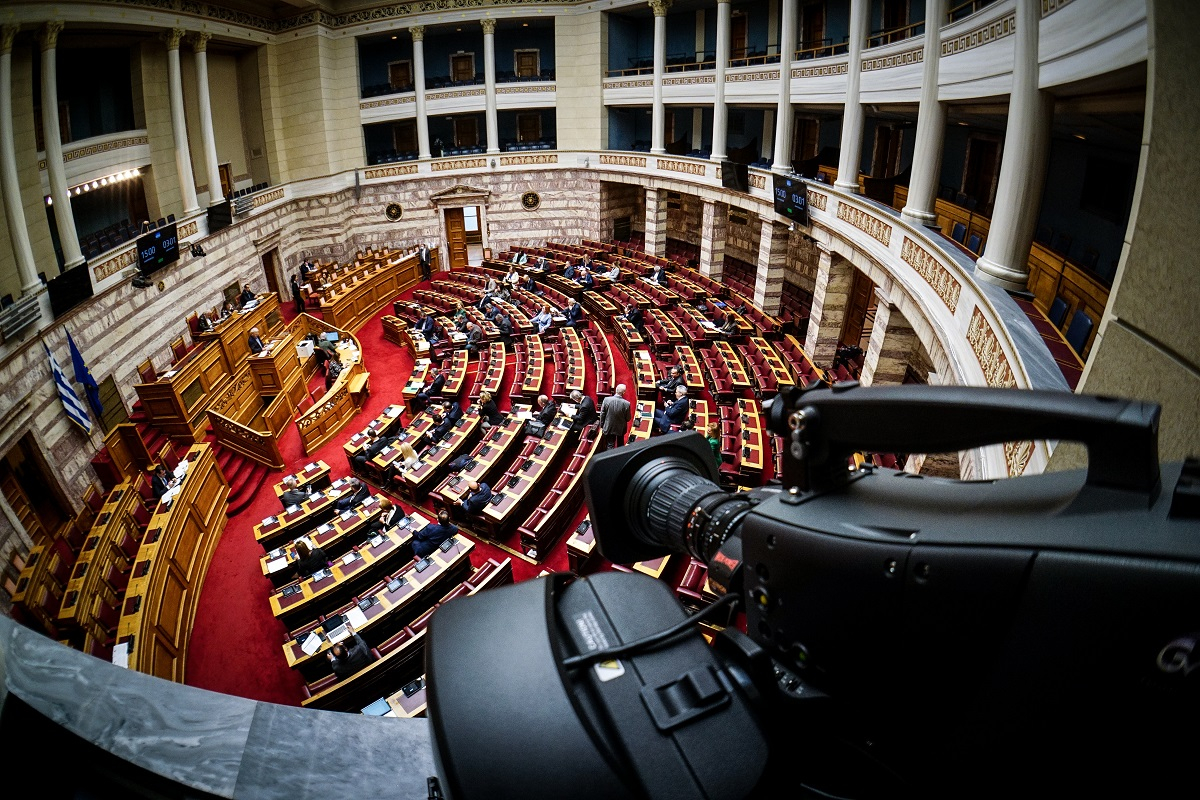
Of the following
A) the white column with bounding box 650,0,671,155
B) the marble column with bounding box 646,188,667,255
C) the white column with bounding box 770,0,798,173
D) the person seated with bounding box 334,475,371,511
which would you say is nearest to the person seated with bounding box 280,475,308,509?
the person seated with bounding box 334,475,371,511

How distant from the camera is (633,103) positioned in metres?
20.8

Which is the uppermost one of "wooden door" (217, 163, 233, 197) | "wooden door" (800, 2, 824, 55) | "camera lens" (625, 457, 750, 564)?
"wooden door" (800, 2, 824, 55)

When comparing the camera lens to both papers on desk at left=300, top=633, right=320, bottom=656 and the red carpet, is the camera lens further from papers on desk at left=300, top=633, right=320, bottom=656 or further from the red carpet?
papers on desk at left=300, top=633, right=320, bottom=656

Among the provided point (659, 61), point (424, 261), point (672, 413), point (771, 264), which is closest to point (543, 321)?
point (672, 413)

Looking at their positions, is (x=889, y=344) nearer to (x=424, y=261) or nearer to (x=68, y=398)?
(x=68, y=398)

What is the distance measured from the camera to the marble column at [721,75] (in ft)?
53.0

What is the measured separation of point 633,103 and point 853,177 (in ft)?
37.4

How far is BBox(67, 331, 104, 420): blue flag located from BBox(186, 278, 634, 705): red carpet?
3257 mm

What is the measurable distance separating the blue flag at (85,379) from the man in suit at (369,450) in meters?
5.07

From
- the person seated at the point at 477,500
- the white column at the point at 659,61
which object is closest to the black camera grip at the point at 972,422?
the person seated at the point at 477,500

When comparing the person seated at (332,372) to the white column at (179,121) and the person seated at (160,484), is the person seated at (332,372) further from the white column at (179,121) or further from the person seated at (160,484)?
the white column at (179,121)

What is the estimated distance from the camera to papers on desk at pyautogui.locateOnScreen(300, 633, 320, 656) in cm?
683

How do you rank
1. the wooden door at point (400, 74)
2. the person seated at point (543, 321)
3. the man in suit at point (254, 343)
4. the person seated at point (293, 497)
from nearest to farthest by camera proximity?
the person seated at point (293, 497)
the man in suit at point (254, 343)
the person seated at point (543, 321)
the wooden door at point (400, 74)

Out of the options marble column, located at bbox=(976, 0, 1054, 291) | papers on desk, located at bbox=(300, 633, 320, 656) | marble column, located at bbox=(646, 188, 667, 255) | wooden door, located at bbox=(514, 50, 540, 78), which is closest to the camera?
marble column, located at bbox=(976, 0, 1054, 291)
